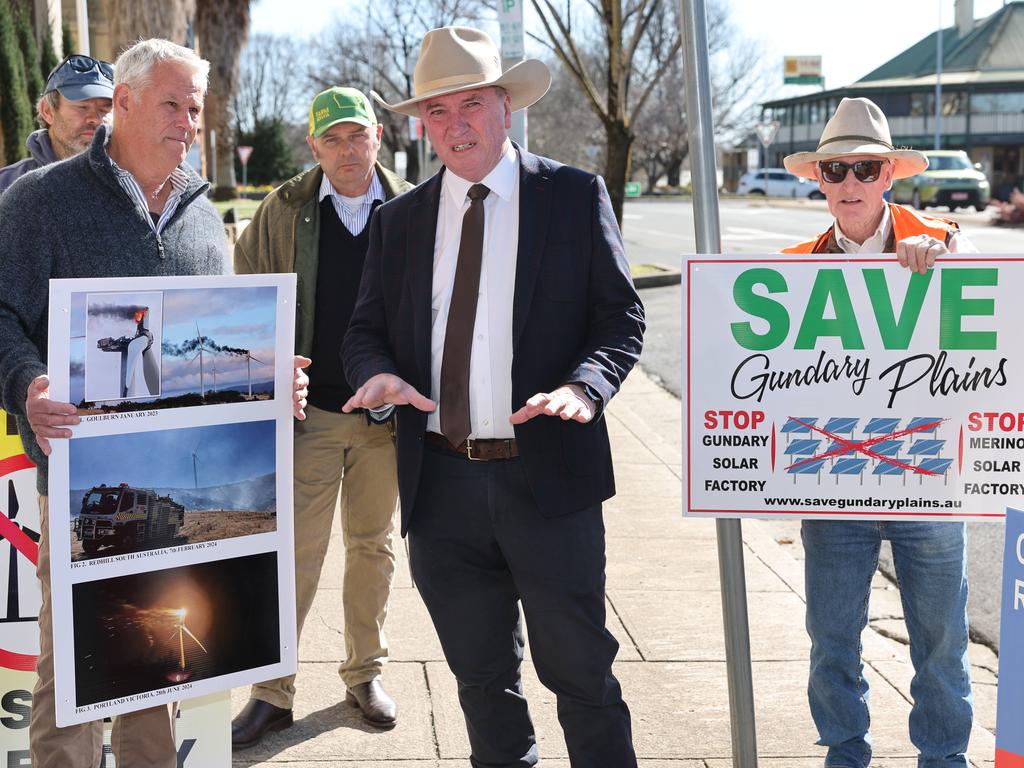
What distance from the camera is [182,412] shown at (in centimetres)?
293

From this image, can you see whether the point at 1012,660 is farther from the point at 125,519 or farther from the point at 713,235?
the point at 125,519

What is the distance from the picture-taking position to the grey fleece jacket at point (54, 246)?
113 inches

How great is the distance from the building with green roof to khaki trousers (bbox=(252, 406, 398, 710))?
56877mm

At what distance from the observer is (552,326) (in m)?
3.10

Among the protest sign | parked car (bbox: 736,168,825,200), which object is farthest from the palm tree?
parked car (bbox: 736,168,825,200)

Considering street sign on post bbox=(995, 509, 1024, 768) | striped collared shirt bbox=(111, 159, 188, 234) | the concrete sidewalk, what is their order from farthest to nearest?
1. the concrete sidewalk
2. striped collared shirt bbox=(111, 159, 188, 234)
3. street sign on post bbox=(995, 509, 1024, 768)

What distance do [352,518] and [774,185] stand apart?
57734 mm

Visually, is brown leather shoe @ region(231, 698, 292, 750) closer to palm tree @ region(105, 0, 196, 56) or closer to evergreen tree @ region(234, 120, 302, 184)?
palm tree @ region(105, 0, 196, 56)

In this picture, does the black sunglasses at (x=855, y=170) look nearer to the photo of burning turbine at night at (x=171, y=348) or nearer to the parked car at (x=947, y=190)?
the photo of burning turbine at night at (x=171, y=348)

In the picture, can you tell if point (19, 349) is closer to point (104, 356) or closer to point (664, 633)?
point (104, 356)

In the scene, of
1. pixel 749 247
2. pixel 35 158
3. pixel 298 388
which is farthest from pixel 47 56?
pixel 749 247

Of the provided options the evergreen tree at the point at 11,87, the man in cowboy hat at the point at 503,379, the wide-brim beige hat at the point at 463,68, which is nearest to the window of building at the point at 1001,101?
the evergreen tree at the point at 11,87

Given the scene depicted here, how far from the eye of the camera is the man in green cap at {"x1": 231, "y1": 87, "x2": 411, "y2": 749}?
402 centimetres

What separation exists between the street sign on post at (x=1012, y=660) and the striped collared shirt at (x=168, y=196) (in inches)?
88.3
